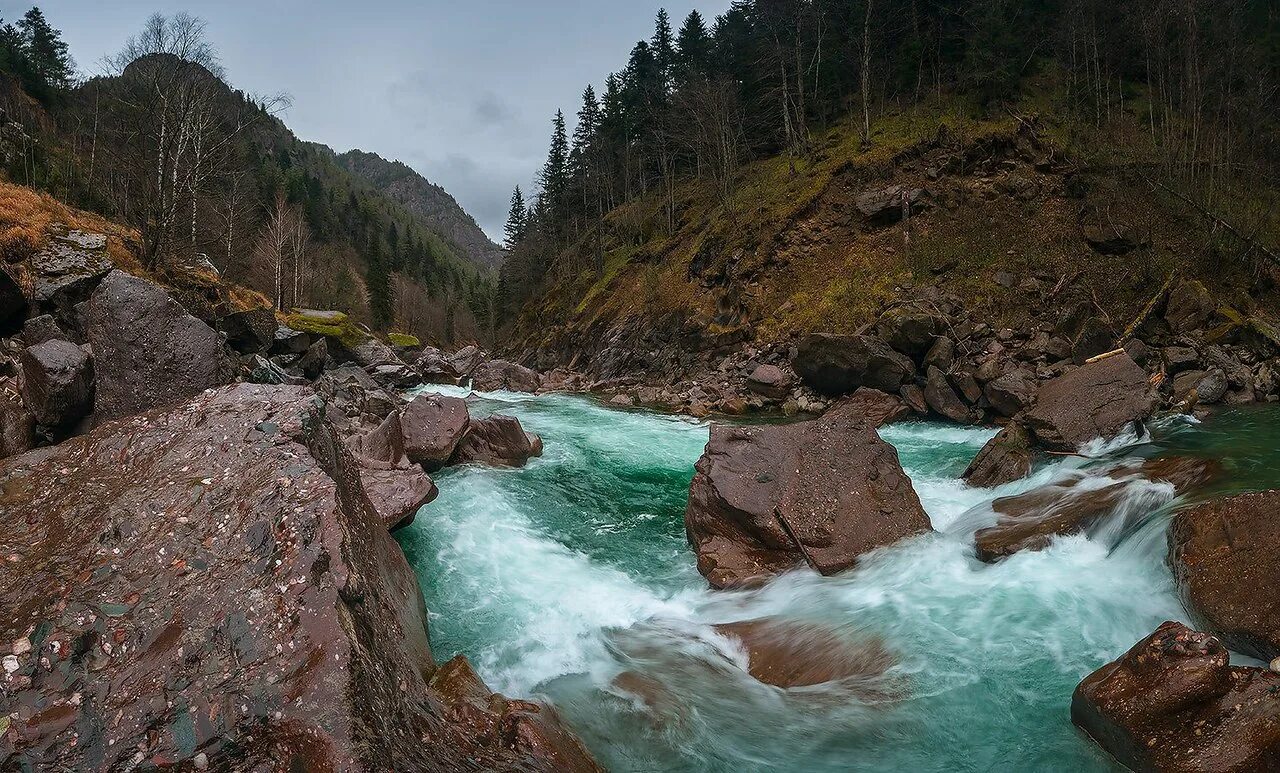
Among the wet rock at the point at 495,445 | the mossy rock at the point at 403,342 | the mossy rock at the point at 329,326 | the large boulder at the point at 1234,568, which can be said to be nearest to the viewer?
the large boulder at the point at 1234,568

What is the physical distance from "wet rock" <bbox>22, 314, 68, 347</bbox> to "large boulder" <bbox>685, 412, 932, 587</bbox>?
33.9 feet

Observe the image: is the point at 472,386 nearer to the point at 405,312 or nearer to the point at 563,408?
the point at 563,408

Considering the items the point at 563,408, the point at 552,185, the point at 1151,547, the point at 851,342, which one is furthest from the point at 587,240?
the point at 1151,547

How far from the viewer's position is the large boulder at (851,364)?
1861 cm

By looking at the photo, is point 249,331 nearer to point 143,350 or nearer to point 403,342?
point 143,350

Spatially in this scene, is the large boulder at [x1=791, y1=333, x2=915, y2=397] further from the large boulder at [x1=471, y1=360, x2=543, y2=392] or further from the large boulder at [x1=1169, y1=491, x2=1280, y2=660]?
the large boulder at [x1=471, y1=360, x2=543, y2=392]

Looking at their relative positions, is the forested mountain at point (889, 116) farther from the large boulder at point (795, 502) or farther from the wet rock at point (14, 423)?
the wet rock at point (14, 423)

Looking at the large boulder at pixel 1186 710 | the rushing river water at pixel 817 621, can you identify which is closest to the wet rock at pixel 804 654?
the rushing river water at pixel 817 621

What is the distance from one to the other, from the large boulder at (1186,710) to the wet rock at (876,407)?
13206mm

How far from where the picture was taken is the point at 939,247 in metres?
24.5

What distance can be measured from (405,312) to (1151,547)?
3177 inches

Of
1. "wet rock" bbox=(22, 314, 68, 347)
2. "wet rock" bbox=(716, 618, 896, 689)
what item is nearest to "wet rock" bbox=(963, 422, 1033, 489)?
"wet rock" bbox=(716, 618, 896, 689)

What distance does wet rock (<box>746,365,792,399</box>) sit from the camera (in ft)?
70.3

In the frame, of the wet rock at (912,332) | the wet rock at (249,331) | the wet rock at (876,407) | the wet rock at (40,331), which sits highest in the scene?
the wet rock at (249,331)
